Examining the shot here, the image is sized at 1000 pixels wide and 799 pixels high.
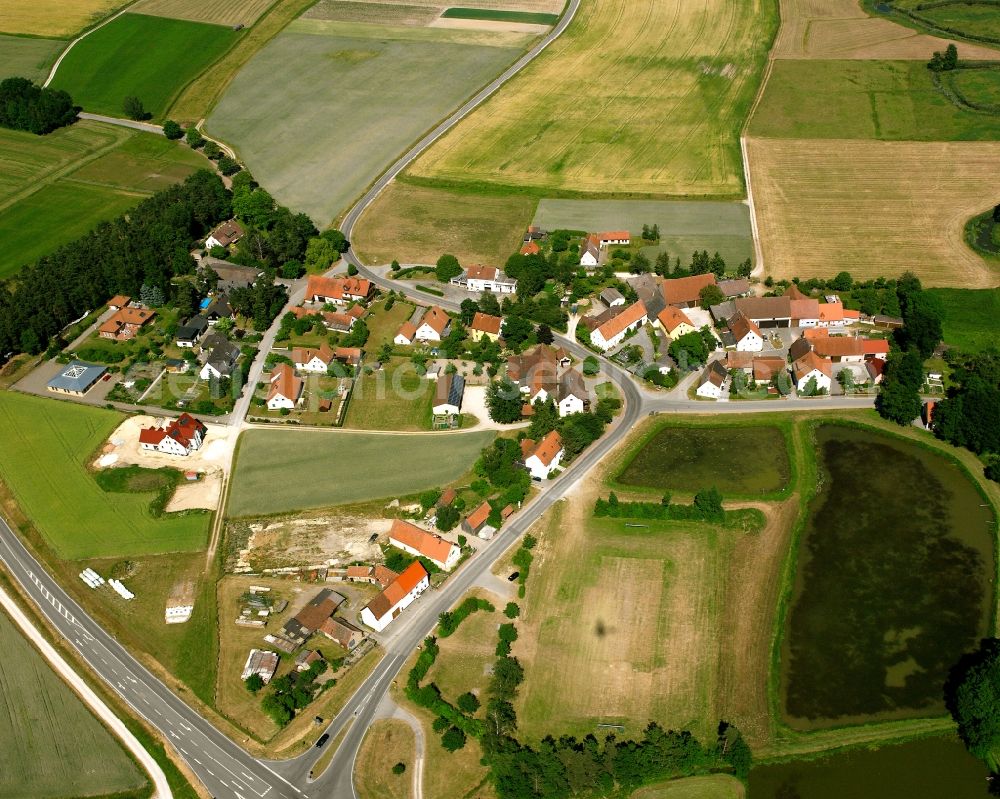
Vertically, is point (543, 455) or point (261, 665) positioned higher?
point (543, 455)

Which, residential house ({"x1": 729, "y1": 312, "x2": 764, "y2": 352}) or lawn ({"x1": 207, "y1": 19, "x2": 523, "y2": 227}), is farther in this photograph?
lawn ({"x1": 207, "y1": 19, "x2": 523, "y2": 227})

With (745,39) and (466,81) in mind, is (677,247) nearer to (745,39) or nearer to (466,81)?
(466,81)

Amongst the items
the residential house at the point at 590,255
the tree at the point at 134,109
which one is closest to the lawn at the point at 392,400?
the residential house at the point at 590,255

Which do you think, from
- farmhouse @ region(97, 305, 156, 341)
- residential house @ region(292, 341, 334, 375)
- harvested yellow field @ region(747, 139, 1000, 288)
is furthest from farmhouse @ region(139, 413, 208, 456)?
harvested yellow field @ region(747, 139, 1000, 288)

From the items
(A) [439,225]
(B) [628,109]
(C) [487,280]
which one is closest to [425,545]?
(C) [487,280]

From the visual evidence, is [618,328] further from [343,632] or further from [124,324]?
[124,324]

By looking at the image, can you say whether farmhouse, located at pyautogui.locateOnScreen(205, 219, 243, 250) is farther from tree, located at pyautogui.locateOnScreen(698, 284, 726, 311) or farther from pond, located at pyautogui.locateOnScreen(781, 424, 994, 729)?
pond, located at pyautogui.locateOnScreen(781, 424, 994, 729)
